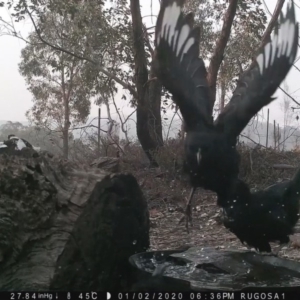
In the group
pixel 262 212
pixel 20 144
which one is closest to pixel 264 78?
pixel 262 212

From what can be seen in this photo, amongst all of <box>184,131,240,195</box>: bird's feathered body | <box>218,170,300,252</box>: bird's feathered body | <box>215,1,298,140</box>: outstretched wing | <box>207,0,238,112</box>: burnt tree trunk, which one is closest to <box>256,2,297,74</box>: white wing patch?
<box>215,1,298,140</box>: outstretched wing

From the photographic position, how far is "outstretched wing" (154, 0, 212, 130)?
1.70 metres

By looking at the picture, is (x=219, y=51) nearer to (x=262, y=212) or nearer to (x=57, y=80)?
(x=262, y=212)

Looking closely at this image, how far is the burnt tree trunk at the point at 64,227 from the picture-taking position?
167 centimetres

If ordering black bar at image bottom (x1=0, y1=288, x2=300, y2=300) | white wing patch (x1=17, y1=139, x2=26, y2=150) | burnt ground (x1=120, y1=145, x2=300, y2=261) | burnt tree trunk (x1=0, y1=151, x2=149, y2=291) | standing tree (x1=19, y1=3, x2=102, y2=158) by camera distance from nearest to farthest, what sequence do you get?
black bar at image bottom (x1=0, y1=288, x2=300, y2=300)
burnt tree trunk (x1=0, y1=151, x2=149, y2=291)
burnt ground (x1=120, y1=145, x2=300, y2=261)
white wing patch (x1=17, y1=139, x2=26, y2=150)
standing tree (x1=19, y1=3, x2=102, y2=158)

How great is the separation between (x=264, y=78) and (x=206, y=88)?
0.20 meters

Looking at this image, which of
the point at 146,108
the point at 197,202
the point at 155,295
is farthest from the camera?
the point at 146,108

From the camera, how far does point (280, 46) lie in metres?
1.73

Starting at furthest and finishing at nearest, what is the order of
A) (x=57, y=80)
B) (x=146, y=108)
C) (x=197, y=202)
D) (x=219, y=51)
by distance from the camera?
(x=57, y=80)
(x=146, y=108)
(x=219, y=51)
(x=197, y=202)

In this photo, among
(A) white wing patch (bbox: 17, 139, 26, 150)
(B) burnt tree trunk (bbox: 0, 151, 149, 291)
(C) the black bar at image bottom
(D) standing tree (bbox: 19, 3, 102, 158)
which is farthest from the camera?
(D) standing tree (bbox: 19, 3, 102, 158)

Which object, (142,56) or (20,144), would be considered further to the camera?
(142,56)

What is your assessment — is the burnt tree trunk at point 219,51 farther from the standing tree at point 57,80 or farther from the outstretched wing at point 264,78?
the standing tree at point 57,80

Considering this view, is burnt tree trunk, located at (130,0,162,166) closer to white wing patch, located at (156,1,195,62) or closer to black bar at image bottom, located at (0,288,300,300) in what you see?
white wing patch, located at (156,1,195,62)

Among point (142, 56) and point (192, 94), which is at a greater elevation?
point (142, 56)
